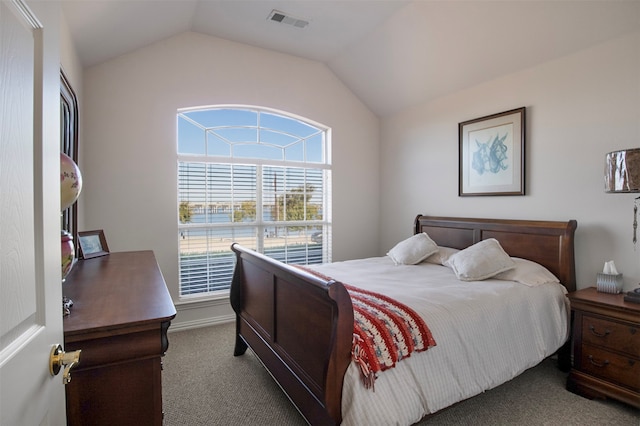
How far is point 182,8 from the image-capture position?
9.86ft

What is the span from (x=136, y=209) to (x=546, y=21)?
4.03 m

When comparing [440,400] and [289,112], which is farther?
[289,112]

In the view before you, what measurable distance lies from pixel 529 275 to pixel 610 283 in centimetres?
51

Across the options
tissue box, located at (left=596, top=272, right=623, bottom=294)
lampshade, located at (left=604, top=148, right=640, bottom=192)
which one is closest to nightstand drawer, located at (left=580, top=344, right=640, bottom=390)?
tissue box, located at (left=596, top=272, right=623, bottom=294)

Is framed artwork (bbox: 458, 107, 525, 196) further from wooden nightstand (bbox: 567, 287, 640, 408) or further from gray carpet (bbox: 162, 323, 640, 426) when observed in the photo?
gray carpet (bbox: 162, 323, 640, 426)

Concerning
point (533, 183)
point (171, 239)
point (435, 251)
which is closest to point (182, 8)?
point (171, 239)

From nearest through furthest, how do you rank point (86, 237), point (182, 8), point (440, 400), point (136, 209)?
point (440, 400) < point (86, 237) < point (182, 8) < point (136, 209)

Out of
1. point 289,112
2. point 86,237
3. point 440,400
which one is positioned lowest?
point 440,400

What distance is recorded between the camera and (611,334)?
7.34 ft

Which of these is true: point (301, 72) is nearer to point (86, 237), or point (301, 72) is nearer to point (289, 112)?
point (289, 112)

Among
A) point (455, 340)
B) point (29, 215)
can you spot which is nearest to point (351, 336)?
point (455, 340)

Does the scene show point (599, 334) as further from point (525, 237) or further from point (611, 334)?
point (525, 237)

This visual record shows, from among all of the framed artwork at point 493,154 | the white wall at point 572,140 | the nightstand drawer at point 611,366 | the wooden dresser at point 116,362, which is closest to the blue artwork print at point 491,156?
the framed artwork at point 493,154

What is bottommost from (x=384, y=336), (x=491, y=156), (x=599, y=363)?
(x=599, y=363)
